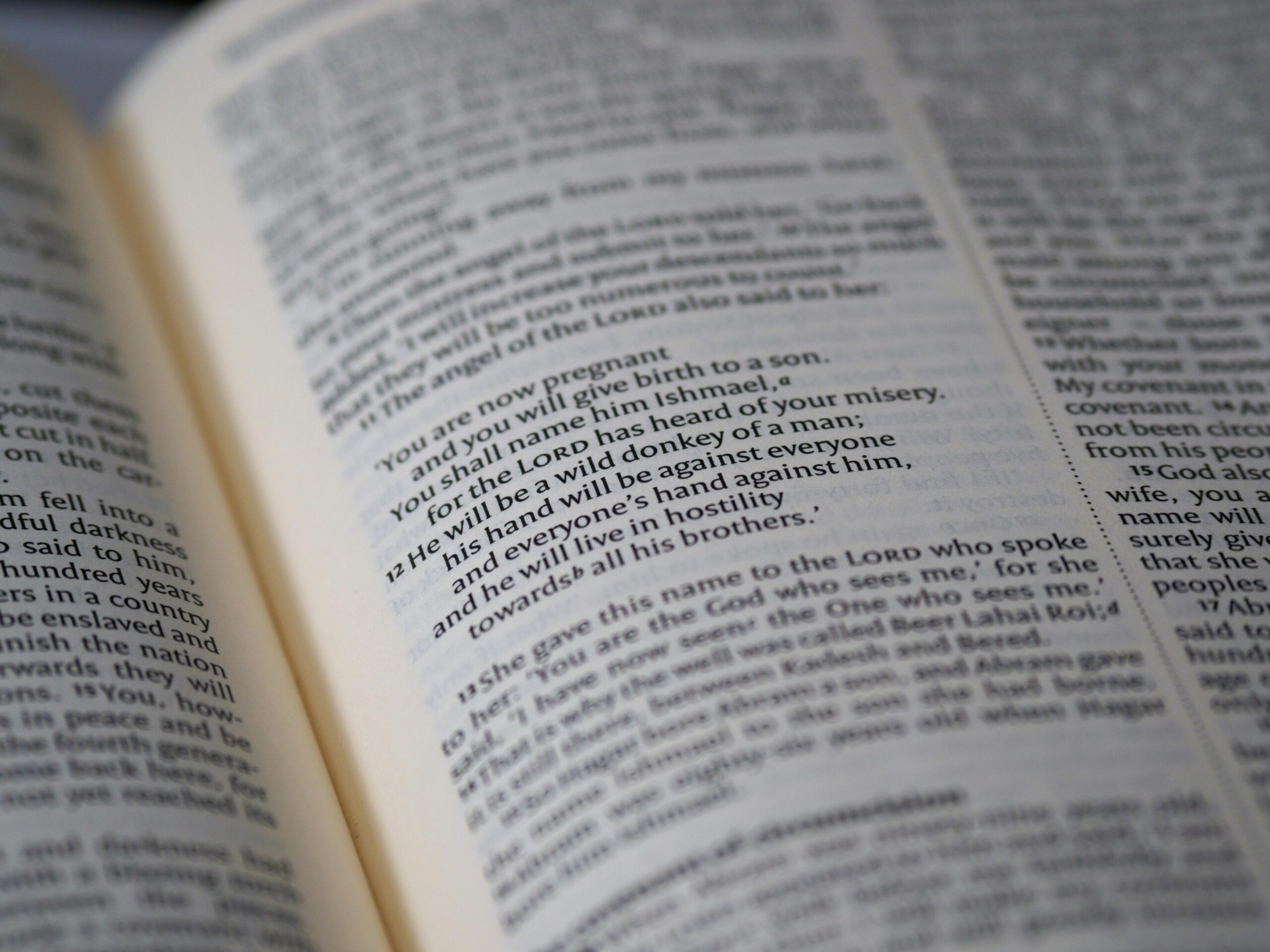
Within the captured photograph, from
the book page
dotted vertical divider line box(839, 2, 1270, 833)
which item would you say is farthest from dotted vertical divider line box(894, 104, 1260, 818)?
the book page

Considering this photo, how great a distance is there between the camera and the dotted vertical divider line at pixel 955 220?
49cm

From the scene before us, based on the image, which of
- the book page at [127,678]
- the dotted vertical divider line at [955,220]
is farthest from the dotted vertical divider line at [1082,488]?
the book page at [127,678]

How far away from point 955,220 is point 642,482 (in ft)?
0.89

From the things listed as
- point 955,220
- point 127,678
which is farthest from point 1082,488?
point 127,678

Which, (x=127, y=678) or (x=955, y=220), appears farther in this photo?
(x=955, y=220)

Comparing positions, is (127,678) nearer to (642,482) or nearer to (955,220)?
(642,482)

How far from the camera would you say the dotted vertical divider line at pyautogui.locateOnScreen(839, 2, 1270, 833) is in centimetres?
49

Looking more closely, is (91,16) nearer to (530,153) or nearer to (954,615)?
(530,153)

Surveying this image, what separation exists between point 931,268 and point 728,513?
0.70ft

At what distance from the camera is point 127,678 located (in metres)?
0.52

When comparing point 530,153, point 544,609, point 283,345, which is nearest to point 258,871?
point 544,609

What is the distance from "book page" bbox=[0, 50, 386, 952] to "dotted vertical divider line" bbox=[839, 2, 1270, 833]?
0.38 m

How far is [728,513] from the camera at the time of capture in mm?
539

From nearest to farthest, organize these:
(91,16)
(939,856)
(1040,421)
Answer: (939,856), (1040,421), (91,16)
